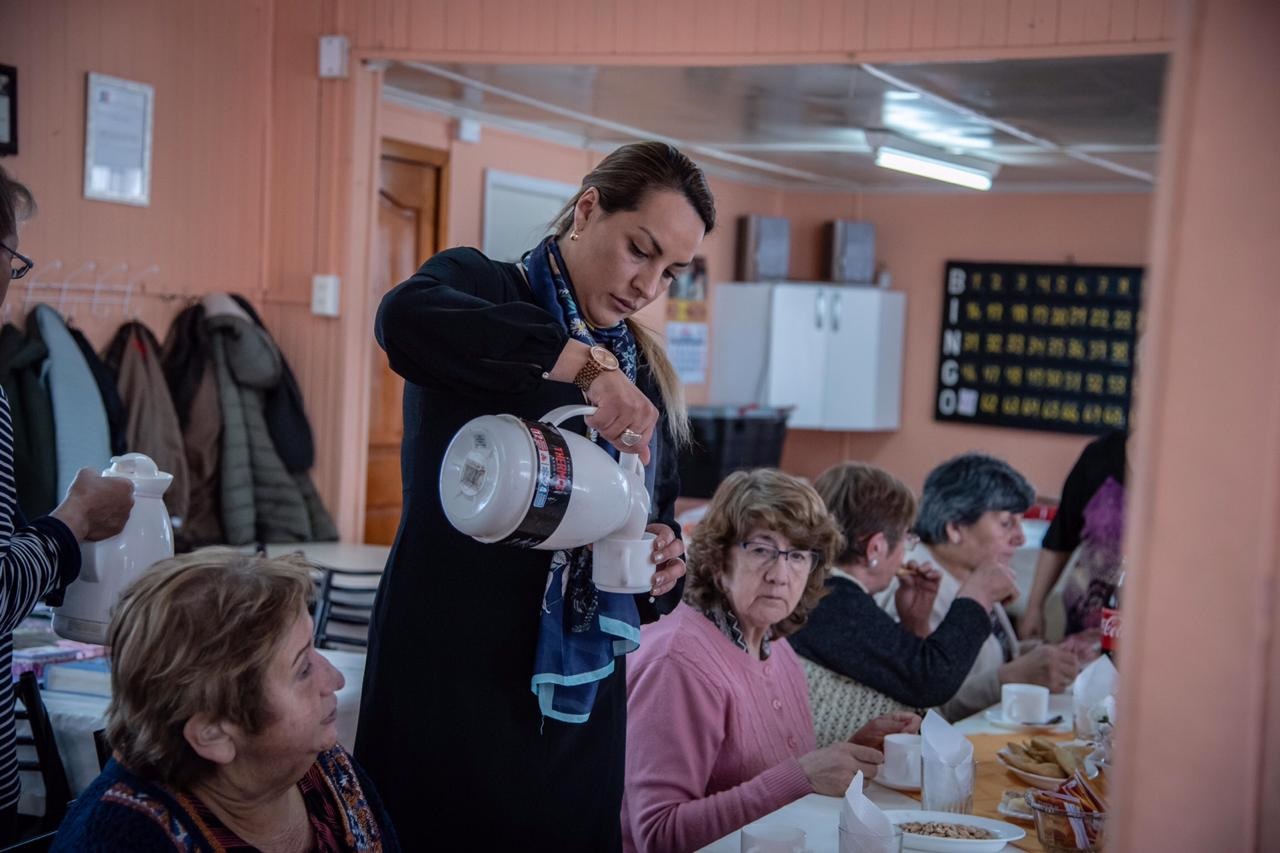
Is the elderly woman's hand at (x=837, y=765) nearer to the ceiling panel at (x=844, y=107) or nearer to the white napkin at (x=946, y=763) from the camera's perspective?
the white napkin at (x=946, y=763)

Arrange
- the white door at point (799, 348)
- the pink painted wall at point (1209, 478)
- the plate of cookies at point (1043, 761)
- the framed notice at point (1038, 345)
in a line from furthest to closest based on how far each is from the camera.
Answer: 1. the white door at point (799, 348)
2. the framed notice at point (1038, 345)
3. the plate of cookies at point (1043, 761)
4. the pink painted wall at point (1209, 478)

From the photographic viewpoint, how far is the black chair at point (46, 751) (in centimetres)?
207

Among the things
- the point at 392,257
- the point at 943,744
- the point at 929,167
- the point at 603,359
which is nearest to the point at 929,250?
the point at 929,167

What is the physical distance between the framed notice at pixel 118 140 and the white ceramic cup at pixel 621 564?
3.19m

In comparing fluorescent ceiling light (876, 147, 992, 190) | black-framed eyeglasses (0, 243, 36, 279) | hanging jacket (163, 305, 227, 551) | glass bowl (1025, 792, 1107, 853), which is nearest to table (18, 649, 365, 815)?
black-framed eyeglasses (0, 243, 36, 279)

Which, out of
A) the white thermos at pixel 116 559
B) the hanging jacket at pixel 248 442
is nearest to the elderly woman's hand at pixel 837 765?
the white thermos at pixel 116 559

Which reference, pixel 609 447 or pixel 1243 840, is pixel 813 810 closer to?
pixel 609 447

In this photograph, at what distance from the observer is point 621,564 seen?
1468 millimetres

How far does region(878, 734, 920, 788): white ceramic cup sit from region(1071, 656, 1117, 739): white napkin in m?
0.58

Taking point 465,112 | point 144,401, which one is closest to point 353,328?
point 144,401

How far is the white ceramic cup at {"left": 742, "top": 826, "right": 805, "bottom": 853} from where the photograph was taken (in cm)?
153

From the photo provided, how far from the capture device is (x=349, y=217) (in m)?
4.50

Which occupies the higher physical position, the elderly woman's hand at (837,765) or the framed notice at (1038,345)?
the framed notice at (1038,345)

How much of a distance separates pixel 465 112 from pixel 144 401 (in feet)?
7.61
